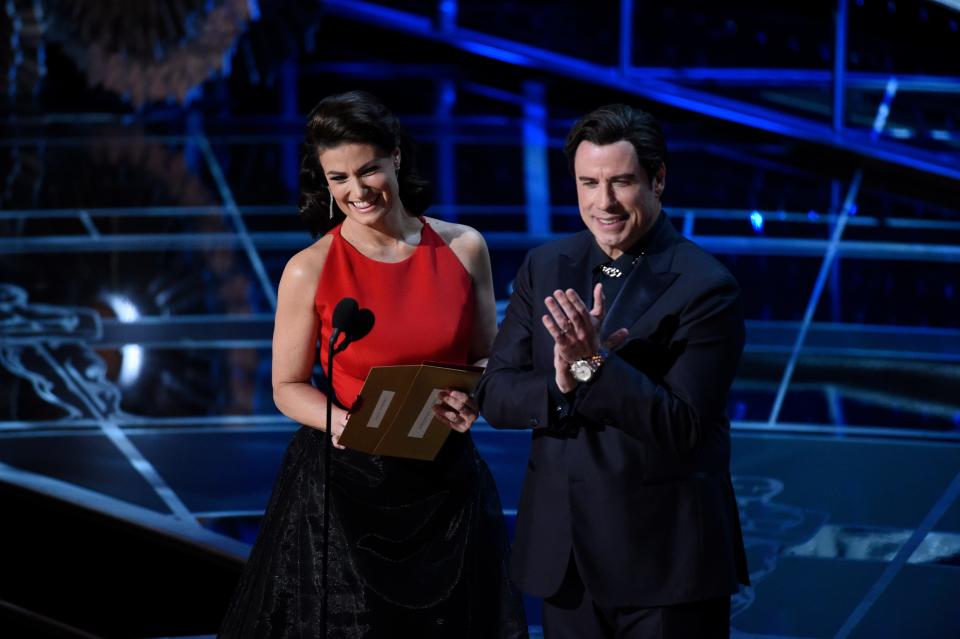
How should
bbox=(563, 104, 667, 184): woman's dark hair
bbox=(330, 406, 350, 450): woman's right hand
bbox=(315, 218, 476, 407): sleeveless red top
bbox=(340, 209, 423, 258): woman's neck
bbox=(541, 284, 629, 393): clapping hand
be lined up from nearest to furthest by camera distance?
bbox=(541, 284, 629, 393): clapping hand
bbox=(563, 104, 667, 184): woman's dark hair
bbox=(330, 406, 350, 450): woman's right hand
bbox=(315, 218, 476, 407): sleeveless red top
bbox=(340, 209, 423, 258): woman's neck

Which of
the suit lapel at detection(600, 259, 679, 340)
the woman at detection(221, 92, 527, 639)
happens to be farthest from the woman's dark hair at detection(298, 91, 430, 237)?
the suit lapel at detection(600, 259, 679, 340)

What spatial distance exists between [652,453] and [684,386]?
0.13 meters

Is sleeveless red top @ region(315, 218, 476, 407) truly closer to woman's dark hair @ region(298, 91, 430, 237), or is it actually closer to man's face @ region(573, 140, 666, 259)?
woman's dark hair @ region(298, 91, 430, 237)

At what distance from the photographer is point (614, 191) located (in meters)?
2.29

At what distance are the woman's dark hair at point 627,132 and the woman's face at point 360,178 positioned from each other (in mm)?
680

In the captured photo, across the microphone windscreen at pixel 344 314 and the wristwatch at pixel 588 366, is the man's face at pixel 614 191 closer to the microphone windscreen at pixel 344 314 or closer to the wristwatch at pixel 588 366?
the wristwatch at pixel 588 366

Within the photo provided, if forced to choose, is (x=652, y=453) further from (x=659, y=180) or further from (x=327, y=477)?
(x=327, y=477)

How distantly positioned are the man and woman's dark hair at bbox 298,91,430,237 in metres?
0.63

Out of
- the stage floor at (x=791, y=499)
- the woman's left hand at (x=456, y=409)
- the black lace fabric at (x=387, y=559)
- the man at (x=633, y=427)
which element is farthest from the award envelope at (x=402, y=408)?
the stage floor at (x=791, y=499)

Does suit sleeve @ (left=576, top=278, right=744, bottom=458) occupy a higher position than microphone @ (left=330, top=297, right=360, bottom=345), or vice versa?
microphone @ (left=330, top=297, right=360, bottom=345)

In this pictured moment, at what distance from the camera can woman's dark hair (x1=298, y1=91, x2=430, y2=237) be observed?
9.37 ft

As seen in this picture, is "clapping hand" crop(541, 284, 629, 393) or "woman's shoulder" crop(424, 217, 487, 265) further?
"woman's shoulder" crop(424, 217, 487, 265)

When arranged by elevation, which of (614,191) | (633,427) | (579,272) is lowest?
(633,427)

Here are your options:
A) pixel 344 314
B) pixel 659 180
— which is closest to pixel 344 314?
pixel 344 314
